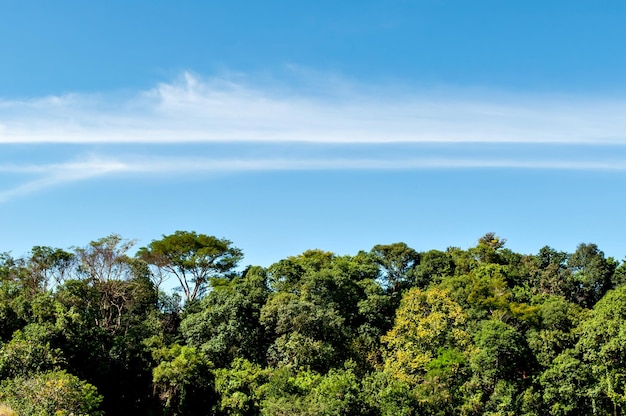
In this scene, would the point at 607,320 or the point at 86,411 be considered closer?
the point at 86,411

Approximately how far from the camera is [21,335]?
2316 cm

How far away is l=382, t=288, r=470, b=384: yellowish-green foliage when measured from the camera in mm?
26047

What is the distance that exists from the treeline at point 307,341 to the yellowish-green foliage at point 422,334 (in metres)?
0.07

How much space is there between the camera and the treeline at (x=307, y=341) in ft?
76.8

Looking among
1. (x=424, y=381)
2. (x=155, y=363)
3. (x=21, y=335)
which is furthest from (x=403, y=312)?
(x=21, y=335)

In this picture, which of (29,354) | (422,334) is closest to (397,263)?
(422,334)

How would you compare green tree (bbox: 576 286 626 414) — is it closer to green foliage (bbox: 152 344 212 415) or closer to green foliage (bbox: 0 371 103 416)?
green foliage (bbox: 152 344 212 415)

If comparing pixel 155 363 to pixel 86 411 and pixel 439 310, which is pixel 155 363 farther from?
pixel 439 310

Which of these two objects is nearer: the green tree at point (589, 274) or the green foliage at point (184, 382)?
the green foliage at point (184, 382)

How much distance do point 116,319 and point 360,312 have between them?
43.0ft

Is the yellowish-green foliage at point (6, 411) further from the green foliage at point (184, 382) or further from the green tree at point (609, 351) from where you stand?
the green tree at point (609, 351)

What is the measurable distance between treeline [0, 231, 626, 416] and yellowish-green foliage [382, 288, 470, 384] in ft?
0.22

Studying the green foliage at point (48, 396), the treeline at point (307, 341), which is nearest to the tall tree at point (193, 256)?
the treeline at point (307, 341)

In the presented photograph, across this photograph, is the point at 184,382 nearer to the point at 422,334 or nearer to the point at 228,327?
the point at 228,327
